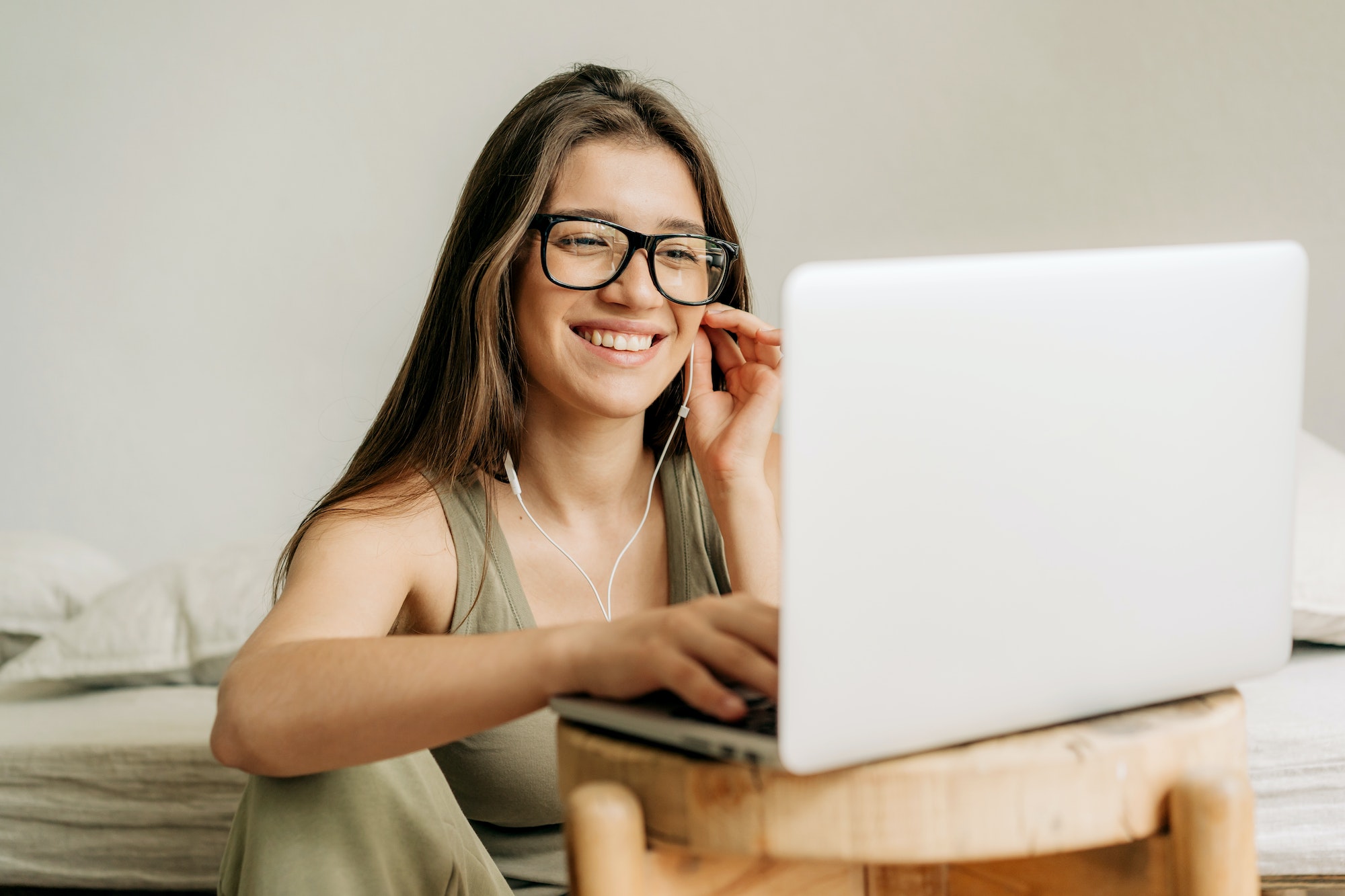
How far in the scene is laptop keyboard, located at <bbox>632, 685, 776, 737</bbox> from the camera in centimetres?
54

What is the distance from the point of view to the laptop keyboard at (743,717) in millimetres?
Answer: 540

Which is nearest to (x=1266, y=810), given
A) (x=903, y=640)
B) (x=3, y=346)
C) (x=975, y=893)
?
(x=975, y=893)

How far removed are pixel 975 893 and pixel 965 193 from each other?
5.57 ft

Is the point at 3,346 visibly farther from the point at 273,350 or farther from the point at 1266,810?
the point at 1266,810

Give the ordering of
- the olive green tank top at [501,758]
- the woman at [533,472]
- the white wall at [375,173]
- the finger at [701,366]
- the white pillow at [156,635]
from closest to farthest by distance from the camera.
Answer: the woman at [533,472] < the olive green tank top at [501,758] < the finger at [701,366] < the white pillow at [156,635] < the white wall at [375,173]

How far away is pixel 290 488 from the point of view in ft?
7.80

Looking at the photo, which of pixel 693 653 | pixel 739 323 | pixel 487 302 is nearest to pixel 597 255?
pixel 487 302

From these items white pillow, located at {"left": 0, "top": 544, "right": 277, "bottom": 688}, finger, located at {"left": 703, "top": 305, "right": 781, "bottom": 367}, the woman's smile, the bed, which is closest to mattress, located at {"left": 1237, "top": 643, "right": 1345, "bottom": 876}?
the bed

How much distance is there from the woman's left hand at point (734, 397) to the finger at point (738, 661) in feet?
2.06

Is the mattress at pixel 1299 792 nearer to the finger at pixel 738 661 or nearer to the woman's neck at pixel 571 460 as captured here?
the woman's neck at pixel 571 460

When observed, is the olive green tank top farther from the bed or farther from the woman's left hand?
the bed

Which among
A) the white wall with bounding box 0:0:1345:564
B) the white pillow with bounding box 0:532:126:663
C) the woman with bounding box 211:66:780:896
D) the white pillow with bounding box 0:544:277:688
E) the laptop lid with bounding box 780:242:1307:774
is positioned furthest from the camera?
the white wall with bounding box 0:0:1345:564

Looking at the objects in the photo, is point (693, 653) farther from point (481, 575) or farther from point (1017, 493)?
point (481, 575)

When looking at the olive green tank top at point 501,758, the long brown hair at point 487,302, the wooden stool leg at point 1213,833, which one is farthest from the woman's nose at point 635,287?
the wooden stool leg at point 1213,833
